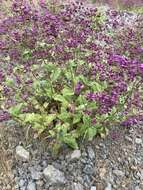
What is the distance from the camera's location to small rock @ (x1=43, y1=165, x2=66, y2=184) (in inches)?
173

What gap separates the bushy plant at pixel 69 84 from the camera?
4.44 metres

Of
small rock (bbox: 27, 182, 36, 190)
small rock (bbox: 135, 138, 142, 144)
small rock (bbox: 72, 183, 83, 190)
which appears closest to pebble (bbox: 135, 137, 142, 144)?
small rock (bbox: 135, 138, 142, 144)

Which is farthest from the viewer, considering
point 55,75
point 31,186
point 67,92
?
point 55,75

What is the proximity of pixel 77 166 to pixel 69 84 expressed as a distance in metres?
0.90

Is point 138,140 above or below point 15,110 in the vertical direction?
below

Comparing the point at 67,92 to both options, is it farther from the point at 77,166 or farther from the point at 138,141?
the point at 138,141

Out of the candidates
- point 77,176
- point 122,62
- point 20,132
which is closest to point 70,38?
point 122,62

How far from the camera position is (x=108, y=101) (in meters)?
4.14

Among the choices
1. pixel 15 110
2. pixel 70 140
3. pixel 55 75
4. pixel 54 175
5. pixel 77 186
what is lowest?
pixel 77 186

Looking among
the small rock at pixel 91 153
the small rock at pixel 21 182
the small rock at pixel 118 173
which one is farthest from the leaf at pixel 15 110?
the small rock at pixel 118 173

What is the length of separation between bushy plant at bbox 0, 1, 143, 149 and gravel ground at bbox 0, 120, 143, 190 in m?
0.15

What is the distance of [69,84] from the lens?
489 centimetres

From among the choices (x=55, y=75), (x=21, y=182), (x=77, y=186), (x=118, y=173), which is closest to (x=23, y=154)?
(x=21, y=182)

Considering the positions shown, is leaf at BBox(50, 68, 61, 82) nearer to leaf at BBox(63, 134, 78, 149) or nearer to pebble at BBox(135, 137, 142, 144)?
leaf at BBox(63, 134, 78, 149)
